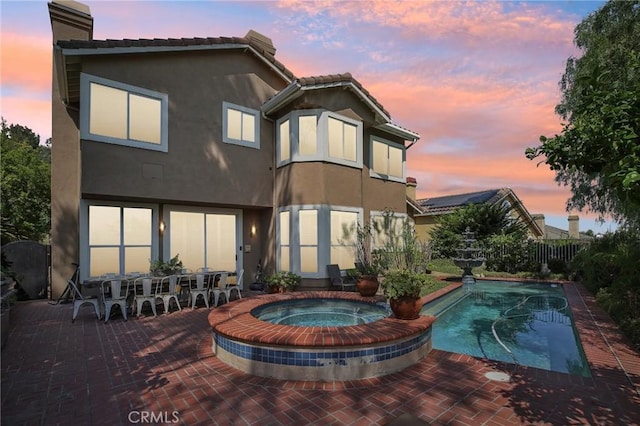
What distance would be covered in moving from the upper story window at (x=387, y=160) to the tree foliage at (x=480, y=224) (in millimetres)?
7463

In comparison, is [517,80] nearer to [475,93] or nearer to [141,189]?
[475,93]

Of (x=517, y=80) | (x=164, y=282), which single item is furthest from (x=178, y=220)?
(x=517, y=80)

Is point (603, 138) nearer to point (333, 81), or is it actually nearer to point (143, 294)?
point (333, 81)

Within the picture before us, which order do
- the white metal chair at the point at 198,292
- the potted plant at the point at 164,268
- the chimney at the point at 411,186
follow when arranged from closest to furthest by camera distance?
the white metal chair at the point at 198,292 < the potted plant at the point at 164,268 < the chimney at the point at 411,186

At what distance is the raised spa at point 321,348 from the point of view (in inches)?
195

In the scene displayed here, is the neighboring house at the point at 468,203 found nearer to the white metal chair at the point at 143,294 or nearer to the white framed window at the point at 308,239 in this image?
the white framed window at the point at 308,239

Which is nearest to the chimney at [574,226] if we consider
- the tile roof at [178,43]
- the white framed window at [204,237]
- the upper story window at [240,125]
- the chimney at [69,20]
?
the tile roof at [178,43]

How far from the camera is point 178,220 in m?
12.1

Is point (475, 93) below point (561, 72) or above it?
below

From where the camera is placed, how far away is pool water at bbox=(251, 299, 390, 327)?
8.03 meters

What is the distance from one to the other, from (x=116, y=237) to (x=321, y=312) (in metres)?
7.27

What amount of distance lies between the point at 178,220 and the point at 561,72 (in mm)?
19509

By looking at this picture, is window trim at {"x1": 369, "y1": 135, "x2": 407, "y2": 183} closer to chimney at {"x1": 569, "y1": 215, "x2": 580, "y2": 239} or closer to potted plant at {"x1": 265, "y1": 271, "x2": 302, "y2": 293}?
potted plant at {"x1": 265, "y1": 271, "x2": 302, "y2": 293}

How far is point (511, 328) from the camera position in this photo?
839 cm
